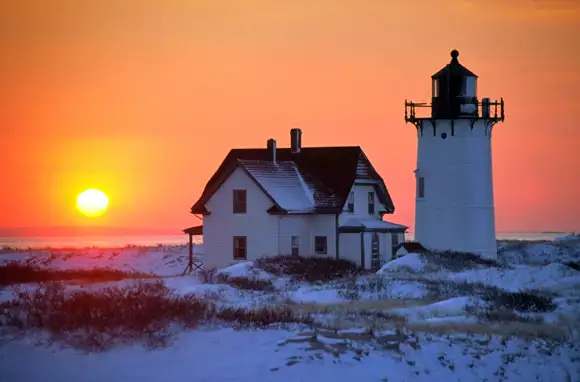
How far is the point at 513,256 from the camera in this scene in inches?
2120

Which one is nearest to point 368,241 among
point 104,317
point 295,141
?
point 295,141

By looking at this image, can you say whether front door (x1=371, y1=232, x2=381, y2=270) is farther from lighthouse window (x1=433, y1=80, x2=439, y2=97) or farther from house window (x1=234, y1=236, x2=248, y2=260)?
lighthouse window (x1=433, y1=80, x2=439, y2=97)

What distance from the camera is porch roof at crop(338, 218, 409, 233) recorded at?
4631 centimetres

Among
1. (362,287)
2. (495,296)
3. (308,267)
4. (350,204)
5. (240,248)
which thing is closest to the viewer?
(495,296)

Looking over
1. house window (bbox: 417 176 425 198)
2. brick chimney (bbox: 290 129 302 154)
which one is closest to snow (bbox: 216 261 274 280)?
brick chimney (bbox: 290 129 302 154)

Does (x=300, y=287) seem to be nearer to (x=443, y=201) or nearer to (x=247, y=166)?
(x=247, y=166)

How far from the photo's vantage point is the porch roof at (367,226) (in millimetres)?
46312

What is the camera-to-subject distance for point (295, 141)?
5084 cm

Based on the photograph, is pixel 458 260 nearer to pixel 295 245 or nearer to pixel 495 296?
pixel 295 245

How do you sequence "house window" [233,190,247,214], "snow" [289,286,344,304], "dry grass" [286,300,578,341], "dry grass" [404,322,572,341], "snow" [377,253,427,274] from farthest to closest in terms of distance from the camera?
"house window" [233,190,247,214], "snow" [377,253,427,274], "snow" [289,286,344,304], "dry grass" [286,300,578,341], "dry grass" [404,322,572,341]

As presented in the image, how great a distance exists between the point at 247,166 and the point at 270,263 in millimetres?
6801

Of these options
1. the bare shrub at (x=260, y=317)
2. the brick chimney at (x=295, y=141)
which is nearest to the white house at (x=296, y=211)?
the brick chimney at (x=295, y=141)

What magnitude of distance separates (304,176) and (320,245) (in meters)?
3.97

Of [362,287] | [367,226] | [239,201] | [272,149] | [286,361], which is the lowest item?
[286,361]
